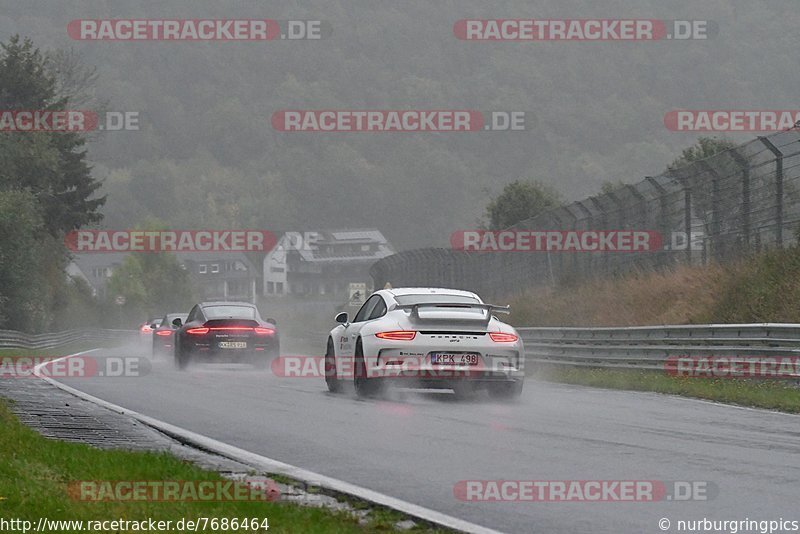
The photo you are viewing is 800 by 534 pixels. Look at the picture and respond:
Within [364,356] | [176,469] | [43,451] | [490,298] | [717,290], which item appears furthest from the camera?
[490,298]

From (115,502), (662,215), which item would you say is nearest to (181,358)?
(662,215)

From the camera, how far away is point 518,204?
8456cm

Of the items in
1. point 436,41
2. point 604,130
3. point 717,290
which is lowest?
point 717,290

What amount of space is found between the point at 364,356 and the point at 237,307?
11261 millimetres

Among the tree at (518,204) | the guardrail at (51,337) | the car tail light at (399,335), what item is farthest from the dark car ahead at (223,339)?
the tree at (518,204)

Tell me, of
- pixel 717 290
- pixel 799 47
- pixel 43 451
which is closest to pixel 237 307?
pixel 717 290

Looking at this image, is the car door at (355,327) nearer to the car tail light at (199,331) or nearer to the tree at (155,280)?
the car tail light at (199,331)

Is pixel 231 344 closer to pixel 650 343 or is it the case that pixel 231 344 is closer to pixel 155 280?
Answer: pixel 650 343

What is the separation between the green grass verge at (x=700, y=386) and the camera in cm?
1659

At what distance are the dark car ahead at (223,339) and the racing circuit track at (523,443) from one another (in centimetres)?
780

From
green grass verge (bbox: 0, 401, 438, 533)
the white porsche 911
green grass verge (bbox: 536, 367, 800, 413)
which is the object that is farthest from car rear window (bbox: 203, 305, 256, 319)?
green grass verge (bbox: 0, 401, 438, 533)

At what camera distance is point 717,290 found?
81.8 feet

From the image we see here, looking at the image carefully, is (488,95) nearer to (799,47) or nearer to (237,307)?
(799,47)

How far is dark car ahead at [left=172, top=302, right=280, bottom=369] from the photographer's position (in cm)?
2683
